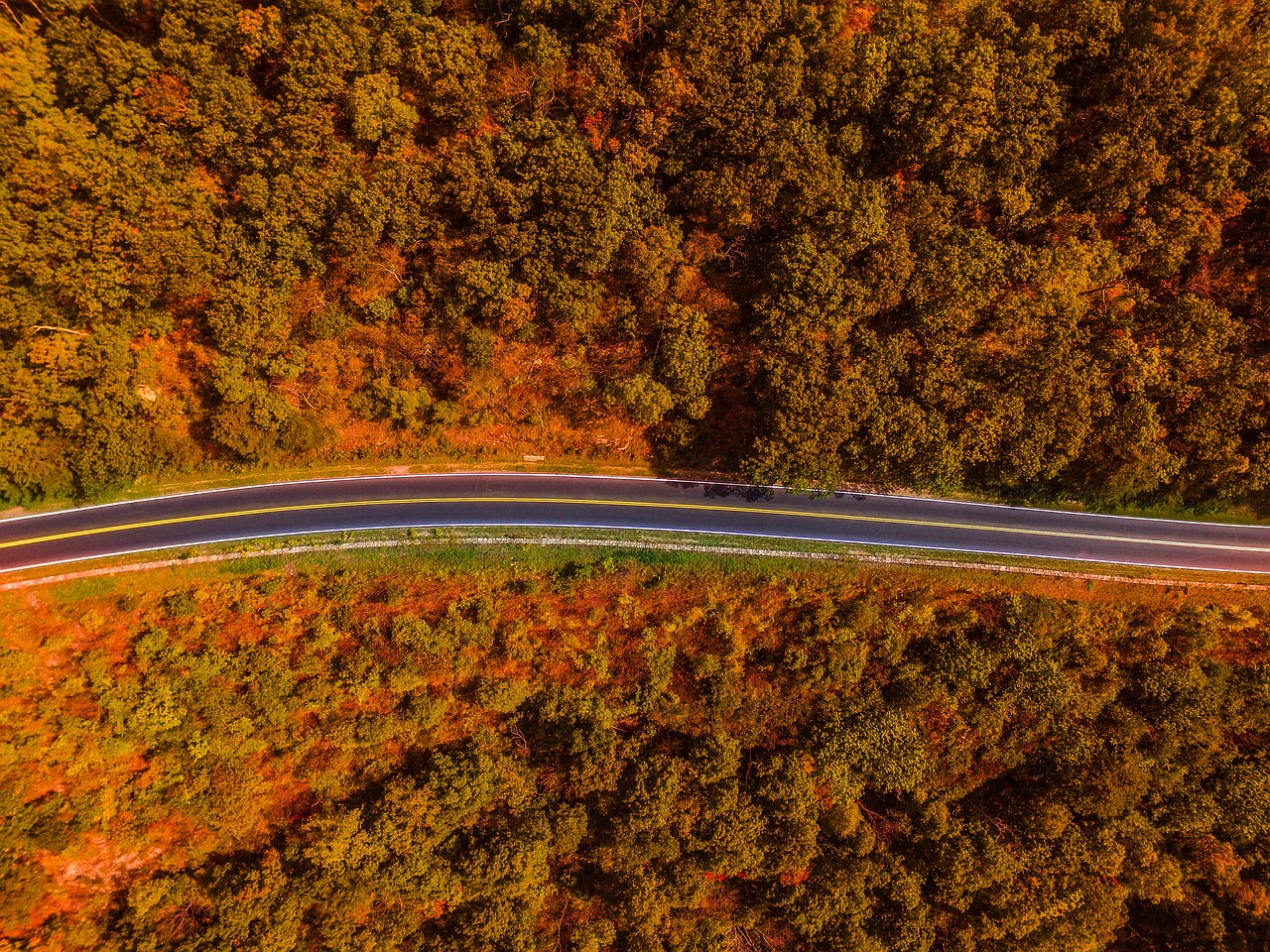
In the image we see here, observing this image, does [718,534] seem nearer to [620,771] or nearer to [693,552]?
[693,552]

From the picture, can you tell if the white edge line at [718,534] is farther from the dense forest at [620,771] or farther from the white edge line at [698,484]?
the white edge line at [698,484]

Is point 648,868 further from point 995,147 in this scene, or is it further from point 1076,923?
point 995,147

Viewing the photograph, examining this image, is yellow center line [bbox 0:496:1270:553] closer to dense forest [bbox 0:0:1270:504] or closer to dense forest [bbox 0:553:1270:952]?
dense forest [bbox 0:0:1270:504]

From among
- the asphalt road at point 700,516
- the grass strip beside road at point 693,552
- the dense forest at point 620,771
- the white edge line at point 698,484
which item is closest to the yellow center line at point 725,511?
the asphalt road at point 700,516

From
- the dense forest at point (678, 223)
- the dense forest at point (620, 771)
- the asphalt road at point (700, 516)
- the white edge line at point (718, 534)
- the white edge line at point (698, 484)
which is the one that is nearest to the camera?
the dense forest at point (678, 223)

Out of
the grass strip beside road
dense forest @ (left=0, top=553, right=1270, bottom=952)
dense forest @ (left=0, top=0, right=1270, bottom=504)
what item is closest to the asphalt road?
the grass strip beside road

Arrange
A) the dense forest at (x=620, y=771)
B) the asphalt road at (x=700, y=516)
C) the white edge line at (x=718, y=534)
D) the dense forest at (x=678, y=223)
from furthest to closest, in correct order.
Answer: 1. the white edge line at (x=718, y=534)
2. the asphalt road at (x=700, y=516)
3. the dense forest at (x=620, y=771)
4. the dense forest at (x=678, y=223)
